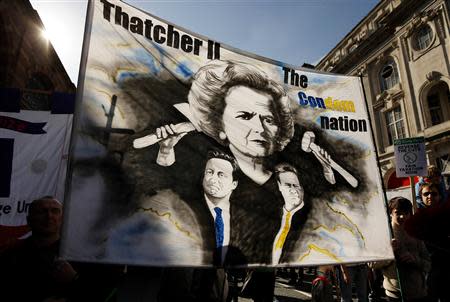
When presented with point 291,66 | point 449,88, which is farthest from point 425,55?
point 291,66

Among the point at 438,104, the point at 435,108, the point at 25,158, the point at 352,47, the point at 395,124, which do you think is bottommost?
the point at 25,158

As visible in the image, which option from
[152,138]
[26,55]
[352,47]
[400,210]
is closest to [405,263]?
[400,210]

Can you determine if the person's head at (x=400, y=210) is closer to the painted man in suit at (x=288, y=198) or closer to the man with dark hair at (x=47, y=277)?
the painted man in suit at (x=288, y=198)

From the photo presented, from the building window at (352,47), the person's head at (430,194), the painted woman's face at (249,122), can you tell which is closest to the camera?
the painted woman's face at (249,122)

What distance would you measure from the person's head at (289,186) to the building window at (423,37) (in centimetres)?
1833

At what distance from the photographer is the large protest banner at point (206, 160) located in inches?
63.1

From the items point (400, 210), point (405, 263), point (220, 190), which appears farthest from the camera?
point (400, 210)

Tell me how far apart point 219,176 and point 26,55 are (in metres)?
8.85

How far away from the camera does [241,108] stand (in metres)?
2.22

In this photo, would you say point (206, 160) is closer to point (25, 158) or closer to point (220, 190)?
point (220, 190)

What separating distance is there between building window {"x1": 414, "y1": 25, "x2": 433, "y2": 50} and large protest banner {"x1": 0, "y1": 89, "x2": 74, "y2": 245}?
1875 centimetres

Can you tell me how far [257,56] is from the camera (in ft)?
8.01

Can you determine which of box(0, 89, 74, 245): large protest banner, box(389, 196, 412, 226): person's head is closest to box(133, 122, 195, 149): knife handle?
box(389, 196, 412, 226): person's head

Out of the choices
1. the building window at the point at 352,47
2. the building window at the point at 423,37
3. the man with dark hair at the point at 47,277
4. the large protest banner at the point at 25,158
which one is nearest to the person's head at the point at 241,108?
the man with dark hair at the point at 47,277
